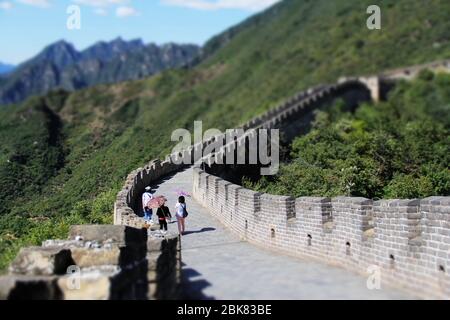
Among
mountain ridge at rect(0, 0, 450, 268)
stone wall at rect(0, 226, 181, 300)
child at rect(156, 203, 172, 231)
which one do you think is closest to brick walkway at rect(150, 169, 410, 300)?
child at rect(156, 203, 172, 231)

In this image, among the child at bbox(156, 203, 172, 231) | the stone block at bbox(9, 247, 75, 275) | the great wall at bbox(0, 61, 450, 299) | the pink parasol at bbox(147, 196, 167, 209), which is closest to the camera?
the great wall at bbox(0, 61, 450, 299)

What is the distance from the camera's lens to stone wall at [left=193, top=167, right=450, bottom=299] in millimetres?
8766

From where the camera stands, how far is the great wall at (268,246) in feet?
21.5

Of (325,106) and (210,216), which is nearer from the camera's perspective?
(210,216)

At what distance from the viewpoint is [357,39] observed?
75875mm

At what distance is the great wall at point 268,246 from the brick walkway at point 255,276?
0.31m

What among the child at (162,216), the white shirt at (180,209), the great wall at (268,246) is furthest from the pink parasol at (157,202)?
the great wall at (268,246)

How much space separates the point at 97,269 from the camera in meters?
6.95

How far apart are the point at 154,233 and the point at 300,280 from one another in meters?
3.29

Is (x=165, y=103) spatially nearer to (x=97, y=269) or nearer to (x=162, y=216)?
(x=162, y=216)

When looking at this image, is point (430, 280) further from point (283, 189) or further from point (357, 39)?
point (357, 39)

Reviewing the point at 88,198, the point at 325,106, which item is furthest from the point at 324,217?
the point at 325,106

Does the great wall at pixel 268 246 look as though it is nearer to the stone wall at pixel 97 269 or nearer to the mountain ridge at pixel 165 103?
the stone wall at pixel 97 269

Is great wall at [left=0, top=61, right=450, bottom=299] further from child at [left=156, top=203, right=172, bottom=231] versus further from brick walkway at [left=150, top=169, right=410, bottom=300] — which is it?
child at [left=156, top=203, right=172, bottom=231]
